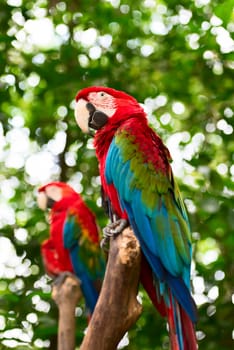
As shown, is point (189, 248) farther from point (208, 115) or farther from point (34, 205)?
point (34, 205)

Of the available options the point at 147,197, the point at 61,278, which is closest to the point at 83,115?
the point at 147,197

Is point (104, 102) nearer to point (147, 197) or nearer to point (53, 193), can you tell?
point (147, 197)

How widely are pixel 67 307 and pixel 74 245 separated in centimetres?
44

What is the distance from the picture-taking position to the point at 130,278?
1.52m

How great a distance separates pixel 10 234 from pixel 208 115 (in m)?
0.96

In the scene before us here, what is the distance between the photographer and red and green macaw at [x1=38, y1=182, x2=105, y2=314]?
2717mm

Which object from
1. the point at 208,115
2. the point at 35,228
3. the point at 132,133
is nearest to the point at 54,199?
the point at 35,228

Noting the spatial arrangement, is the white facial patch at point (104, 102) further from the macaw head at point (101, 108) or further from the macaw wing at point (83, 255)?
the macaw wing at point (83, 255)

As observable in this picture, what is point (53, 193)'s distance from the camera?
9.33 ft

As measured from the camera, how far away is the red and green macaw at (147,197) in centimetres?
159

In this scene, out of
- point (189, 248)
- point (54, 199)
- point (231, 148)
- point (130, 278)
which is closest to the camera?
point (130, 278)

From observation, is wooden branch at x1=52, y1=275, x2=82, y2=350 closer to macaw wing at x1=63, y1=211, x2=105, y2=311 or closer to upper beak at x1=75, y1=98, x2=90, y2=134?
macaw wing at x1=63, y1=211, x2=105, y2=311

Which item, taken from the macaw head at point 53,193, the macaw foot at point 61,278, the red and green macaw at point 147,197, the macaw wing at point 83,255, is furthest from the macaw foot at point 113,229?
the macaw head at point 53,193

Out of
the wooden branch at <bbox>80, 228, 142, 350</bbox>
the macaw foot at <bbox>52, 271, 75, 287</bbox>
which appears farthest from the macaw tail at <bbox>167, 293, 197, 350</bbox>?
the macaw foot at <bbox>52, 271, 75, 287</bbox>
